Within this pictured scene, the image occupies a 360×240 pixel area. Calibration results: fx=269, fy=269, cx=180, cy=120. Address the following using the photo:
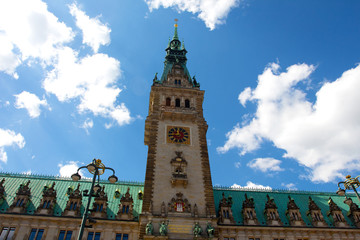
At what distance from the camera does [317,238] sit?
35469 millimetres

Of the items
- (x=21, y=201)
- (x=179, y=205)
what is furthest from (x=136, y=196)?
(x=21, y=201)

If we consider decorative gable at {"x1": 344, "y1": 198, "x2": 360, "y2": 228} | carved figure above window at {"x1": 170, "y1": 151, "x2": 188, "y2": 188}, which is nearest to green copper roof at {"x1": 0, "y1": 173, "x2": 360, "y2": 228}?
decorative gable at {"x1": 344, "y1": 198, "x2": 360, "y2": 228}

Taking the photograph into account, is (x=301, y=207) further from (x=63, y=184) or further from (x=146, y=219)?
(x=63, y=184)

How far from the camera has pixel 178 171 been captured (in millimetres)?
36500

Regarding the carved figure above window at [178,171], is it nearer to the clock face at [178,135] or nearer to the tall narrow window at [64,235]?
the clock face at [178,135]

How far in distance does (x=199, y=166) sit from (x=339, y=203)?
2567 cm

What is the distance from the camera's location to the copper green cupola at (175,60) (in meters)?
52.0

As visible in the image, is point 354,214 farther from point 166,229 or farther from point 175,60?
point 175,60

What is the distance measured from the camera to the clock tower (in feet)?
103

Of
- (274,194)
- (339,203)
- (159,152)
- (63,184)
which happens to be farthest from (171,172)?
(339,203)

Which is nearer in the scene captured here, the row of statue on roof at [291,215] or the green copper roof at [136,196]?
the green copper roof at [136,196]

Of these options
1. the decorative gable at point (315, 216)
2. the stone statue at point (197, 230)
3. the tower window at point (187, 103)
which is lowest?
the stone statue at point (197, 230)

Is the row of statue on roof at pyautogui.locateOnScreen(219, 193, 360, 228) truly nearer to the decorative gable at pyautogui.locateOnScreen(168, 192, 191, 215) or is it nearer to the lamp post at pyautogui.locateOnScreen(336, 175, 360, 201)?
the decorative gable at pyautogui.locateOnScreen(168, 192, 191, 215)

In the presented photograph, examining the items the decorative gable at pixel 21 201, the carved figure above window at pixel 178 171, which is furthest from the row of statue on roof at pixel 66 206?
the carved figure above window at pixel 178 171
